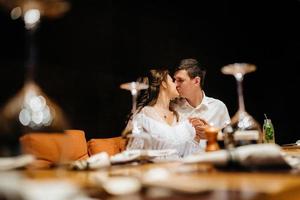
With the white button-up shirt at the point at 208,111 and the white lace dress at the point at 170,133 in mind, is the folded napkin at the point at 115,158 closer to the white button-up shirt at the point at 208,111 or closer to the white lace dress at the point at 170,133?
the white lace dress at the point at 170,133

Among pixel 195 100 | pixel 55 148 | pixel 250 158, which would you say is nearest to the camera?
pixel 250 158

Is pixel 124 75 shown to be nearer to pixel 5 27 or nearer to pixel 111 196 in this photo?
pixel 5 27

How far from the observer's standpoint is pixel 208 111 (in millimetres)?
3609

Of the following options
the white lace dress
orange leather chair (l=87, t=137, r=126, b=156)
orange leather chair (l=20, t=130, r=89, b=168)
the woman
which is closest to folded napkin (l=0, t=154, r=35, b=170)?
orange leather chair (l=20, t=130, r=89, b=168)

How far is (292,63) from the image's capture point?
4.73m

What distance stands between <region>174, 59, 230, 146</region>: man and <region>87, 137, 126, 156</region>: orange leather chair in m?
0.71

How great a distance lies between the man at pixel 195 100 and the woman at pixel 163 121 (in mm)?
227

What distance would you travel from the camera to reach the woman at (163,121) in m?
2.59

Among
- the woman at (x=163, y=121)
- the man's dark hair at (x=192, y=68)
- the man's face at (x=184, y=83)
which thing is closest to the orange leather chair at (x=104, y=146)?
the woman at (x=163, y=121)

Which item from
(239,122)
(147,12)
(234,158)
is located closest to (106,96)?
(147,12)

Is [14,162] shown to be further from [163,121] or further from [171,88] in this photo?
[171,88]

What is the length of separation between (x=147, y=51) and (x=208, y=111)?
0.94 metres

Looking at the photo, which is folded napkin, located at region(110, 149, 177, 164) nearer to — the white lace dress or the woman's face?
the white lace dress

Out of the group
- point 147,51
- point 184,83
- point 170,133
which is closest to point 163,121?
point 170,133
